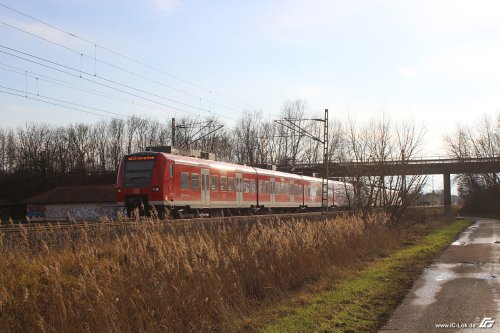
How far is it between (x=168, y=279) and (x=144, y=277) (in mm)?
352

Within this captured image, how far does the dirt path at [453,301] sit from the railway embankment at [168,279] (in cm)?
65

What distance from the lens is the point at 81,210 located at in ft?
174

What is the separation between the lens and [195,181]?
84.1 feet

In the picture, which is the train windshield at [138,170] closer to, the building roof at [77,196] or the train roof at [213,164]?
the train roof at [213,164]

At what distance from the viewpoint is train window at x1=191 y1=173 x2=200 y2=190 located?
83.4 ft

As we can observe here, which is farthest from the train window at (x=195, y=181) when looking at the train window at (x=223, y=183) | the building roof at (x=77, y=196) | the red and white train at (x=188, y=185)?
the building roof at (x=77, y=196)

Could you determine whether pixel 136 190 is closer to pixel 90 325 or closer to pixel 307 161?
pixel 90 325

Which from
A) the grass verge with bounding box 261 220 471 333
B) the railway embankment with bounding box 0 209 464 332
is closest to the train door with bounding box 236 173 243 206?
the grass verge with bounding box 261 220 471 333

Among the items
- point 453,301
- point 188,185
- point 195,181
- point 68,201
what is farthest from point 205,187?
point 68,201

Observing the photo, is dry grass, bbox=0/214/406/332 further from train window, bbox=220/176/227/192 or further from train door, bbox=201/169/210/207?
train window, bbox=220/176/227/192

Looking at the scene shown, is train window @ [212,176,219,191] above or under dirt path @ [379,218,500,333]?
above

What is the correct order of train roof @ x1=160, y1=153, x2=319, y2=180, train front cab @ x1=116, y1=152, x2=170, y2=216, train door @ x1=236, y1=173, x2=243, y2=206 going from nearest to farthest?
train front cab @ x1=116, y1=152, x2=170, y2=216 → train roof @ x1=160, y1=153, x2=319, y2=180 → train door @ x1=236, y1=173, x2=243, y2=206

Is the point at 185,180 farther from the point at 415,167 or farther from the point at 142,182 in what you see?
the point at 415,167

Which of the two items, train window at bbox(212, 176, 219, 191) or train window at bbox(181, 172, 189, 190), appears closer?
train window at bbox(181, 172, 189, 190)
